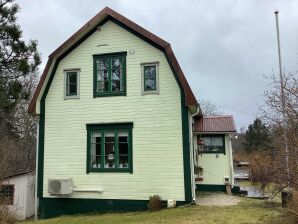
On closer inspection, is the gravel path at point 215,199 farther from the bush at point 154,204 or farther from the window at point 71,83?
the window at point 71,83

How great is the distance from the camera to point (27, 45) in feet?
59.2

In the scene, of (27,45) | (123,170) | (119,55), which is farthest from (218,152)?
(27,45)

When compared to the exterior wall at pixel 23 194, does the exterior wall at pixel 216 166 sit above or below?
above

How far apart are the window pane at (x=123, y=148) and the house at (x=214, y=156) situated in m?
4.25

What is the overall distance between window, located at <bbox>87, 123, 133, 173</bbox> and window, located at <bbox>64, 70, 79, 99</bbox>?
163 centimetres

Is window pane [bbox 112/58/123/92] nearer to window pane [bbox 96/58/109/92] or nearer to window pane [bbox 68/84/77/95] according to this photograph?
window pane [bbox 96/58/109/92]

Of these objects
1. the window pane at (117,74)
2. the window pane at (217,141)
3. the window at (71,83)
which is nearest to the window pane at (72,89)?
the window at (71,83)

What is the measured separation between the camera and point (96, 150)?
1433cm

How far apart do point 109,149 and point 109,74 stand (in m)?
3.13

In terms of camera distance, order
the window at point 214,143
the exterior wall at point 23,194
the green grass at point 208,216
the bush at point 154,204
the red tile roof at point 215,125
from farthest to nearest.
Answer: the exterior wall at point 23,194
the window at point 214,143
the red tile roof at point 215,125
the bush at point 154,204
the green grass at point 208,216

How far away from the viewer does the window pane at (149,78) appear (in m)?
14.0

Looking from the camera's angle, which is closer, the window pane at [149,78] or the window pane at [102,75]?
the window pane at [149,78]

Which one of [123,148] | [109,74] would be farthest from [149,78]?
[123,148]

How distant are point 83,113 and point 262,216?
26.7 ft
